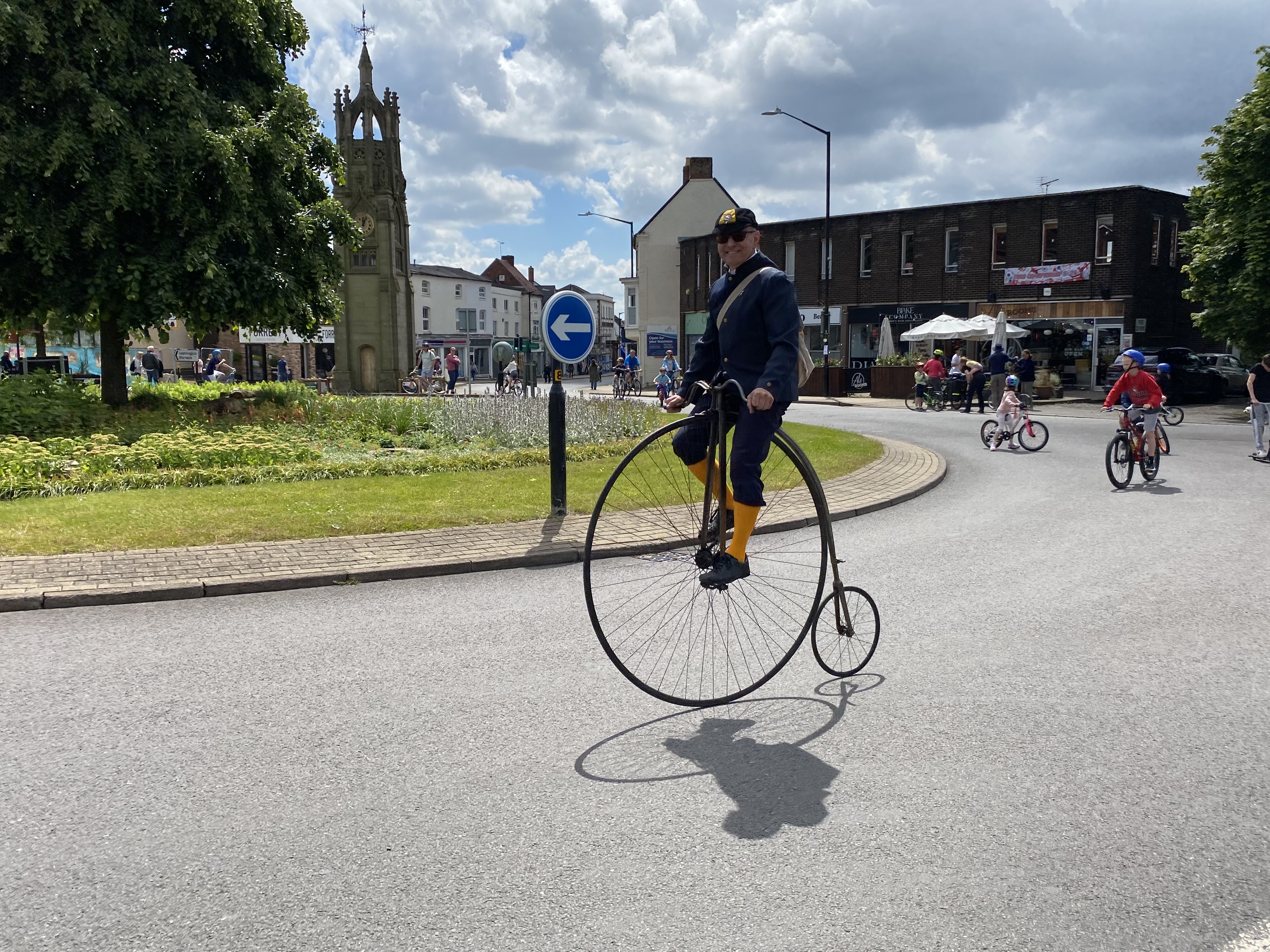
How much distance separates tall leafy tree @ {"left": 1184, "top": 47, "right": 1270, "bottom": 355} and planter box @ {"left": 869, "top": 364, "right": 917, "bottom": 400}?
34.8 ft

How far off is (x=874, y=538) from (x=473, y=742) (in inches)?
246

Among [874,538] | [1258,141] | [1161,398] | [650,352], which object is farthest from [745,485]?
[650,352]

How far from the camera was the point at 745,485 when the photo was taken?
4.80m

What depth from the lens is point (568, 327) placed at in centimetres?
1059

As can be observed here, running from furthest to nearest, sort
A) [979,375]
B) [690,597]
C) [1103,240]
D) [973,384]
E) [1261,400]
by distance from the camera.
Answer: [1103,240] < [973,384] < [979,375] < [1261,400] < [690,597]

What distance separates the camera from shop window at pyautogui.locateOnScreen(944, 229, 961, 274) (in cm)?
4592

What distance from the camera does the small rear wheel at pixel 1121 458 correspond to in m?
13.4

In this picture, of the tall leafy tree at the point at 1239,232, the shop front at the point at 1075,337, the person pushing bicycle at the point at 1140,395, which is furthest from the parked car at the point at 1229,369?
the person pushing bicycle at the point at 1140,395

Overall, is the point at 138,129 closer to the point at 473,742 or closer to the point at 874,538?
the point at 874,538

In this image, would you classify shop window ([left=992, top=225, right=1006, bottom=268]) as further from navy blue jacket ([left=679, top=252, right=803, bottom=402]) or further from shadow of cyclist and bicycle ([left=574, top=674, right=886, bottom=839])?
shadow of cyclist and bicycle ([left=574, top=674, right=886, bottom=839])

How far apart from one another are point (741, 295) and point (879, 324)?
4651 cm

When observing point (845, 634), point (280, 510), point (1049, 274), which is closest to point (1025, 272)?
point (1049, 274)

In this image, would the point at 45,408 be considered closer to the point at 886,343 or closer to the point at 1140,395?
the point at 1140,395

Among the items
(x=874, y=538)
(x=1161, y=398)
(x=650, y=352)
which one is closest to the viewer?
(x=874, y=538)
